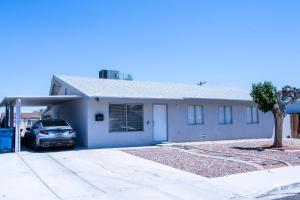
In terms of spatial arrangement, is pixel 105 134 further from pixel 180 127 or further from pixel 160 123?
→ pixel 180 127

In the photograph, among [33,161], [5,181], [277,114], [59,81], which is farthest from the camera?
[59,81]

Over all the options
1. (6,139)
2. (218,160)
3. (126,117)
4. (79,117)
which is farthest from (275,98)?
→ (6,139)

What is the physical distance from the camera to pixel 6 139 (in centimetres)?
1546

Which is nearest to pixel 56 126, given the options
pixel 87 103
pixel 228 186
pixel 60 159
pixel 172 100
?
pixel 87 103

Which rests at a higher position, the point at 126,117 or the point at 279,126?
the point at 126,117

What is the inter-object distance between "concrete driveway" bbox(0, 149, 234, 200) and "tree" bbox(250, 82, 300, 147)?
7.36m

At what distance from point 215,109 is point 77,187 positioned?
1436cm

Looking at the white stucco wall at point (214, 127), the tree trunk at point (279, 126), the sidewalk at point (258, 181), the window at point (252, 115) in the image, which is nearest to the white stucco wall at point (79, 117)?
the white stucco wall at point (214, 127)

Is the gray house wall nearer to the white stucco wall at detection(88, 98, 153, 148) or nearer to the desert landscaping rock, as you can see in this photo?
the white stucco wall at detection(88, 98, 153, 148)

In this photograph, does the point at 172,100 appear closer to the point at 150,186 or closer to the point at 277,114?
the point at 277,114

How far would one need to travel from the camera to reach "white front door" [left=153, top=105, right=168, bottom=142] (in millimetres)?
18781

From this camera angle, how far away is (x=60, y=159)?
13.0m

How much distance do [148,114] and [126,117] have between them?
A: 1317mm

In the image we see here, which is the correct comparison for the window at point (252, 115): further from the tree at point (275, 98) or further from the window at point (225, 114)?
the tree at point (275, 98)
